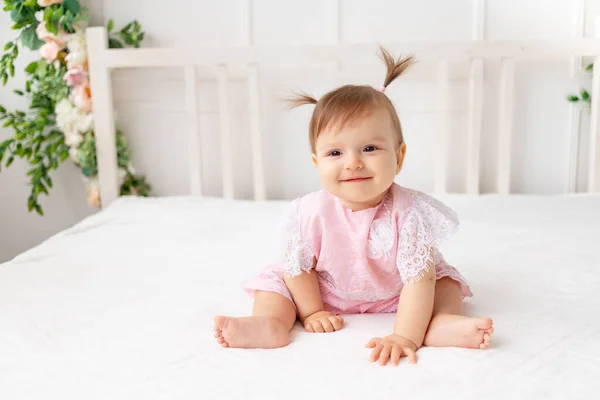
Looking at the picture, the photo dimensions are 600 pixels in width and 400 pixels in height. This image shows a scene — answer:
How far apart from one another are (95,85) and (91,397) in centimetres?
142

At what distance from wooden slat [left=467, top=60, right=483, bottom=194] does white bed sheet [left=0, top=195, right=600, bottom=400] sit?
0.21 m

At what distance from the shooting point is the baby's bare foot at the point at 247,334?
3.09ft

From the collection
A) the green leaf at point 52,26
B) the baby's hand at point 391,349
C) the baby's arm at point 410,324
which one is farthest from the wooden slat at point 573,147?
the green leaf at point 52,26

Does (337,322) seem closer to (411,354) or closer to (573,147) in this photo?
(411,354)

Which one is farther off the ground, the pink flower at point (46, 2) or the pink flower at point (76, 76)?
the pink flower at point (46, 2)

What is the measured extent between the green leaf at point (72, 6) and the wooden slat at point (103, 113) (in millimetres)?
78

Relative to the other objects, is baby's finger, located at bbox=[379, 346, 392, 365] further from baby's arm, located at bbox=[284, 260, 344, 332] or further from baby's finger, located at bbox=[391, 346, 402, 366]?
baby's arm, located at bbox=[284, 260, 344, 332]

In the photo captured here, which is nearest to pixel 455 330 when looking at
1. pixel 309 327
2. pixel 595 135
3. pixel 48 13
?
pixel 309 327

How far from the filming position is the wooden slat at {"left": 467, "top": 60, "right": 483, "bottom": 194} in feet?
6.35

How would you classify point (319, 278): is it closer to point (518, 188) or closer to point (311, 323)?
point (311, 323)

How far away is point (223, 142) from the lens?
205 centimetres

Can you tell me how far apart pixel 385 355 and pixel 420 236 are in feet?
0.65

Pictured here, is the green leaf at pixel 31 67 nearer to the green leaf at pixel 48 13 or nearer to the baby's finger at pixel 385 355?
the green leaf at pixel 48 13

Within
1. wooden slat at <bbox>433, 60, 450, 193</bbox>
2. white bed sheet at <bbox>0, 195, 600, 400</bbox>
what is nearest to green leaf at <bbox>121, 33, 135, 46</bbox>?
white bed sheet at <bbox>0, 195, 600, 400</bbox>
